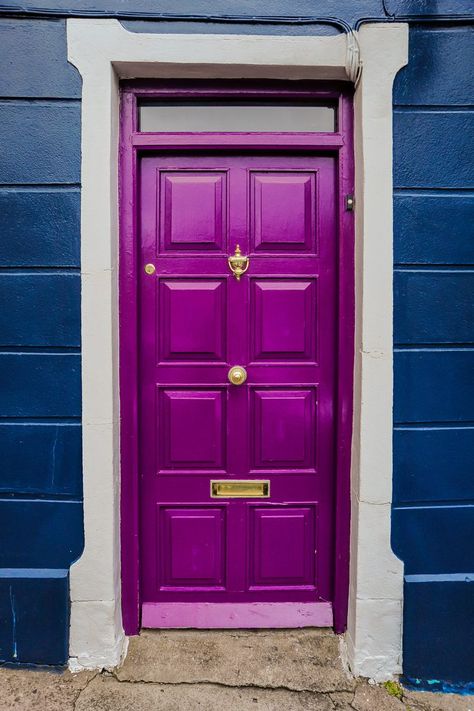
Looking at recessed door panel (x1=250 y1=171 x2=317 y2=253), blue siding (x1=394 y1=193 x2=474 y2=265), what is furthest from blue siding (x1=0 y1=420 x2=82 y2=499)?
blue siding (x1=394 y1=193 x2=474 y2=265)

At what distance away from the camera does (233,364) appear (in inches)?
106

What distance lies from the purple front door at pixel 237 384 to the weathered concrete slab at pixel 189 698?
0.34m

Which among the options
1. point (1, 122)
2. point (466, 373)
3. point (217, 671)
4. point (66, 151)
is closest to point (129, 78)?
point (66, 151)

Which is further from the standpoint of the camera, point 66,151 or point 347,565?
point 347,565

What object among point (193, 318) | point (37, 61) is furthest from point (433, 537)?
point (37, 61)

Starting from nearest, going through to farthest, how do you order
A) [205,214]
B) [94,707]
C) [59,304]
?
[94,707]
[59,304]
[205,214]

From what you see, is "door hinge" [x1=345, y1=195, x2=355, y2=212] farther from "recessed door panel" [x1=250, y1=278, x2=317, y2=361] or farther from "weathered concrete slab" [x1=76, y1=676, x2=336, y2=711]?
"weathered concrete slab" [x1=76, y1=676, x2=336, y2=711]

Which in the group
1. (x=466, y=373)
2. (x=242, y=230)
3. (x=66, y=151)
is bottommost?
(x=466, y=373)

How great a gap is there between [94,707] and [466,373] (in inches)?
95.7

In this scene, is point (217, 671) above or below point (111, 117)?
below

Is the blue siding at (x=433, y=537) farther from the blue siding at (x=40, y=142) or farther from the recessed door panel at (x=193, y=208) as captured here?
the blue siding at (x=40, y=142)

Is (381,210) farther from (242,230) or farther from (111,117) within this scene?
(111,117)

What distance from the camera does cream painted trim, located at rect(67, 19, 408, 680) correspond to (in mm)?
2432

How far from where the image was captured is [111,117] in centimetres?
245
